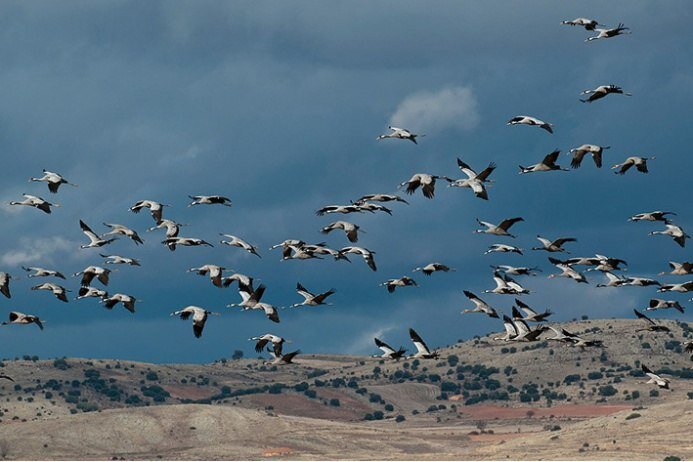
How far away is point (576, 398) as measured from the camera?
188 metres

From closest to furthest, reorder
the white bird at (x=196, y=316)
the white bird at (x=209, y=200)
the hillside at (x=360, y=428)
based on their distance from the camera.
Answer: the white bird at (x=196, y=316), the white bird at (x=209, y=200), the hillside at (x=360, y=428)

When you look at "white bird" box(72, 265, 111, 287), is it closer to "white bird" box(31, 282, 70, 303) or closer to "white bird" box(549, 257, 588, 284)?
"white bird" box(31, 282, 70, 303)

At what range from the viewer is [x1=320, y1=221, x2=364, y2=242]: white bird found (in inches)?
2363

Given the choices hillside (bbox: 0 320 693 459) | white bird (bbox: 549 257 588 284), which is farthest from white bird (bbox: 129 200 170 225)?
hillside (bbox: 0 320 693 459)

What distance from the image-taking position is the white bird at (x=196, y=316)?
165 ft

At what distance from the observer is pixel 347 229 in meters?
60.2

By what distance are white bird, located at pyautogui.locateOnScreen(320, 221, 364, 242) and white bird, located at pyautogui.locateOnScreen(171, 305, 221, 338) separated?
984 cm

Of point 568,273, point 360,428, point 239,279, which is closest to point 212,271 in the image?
point 239,279

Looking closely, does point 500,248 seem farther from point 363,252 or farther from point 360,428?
point 360,428

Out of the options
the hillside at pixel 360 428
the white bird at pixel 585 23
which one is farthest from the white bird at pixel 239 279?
the hillside at pixel 360 428

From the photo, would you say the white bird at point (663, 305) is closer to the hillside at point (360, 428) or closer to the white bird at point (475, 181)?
the white bird at point (475, 181)

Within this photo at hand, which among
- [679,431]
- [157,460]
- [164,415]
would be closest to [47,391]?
[164,415]

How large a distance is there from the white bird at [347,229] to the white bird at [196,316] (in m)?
9.84

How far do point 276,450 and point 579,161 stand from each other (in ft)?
299
